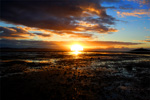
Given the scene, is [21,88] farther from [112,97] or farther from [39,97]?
[112,97]

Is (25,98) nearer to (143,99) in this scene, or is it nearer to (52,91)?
(52,91)

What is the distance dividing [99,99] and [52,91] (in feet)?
14.9

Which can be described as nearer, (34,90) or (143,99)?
(143,99)

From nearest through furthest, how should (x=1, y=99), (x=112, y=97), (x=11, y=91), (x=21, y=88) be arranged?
(x=1, y=99) < (x=112, y=97) < (x=11, y=91) < (x=21, y=88)

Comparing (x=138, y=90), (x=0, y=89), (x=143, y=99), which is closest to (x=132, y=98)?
(x=143, y=99)

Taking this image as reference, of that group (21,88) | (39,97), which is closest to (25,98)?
(39,97)

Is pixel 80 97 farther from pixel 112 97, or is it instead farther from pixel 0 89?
pixel 0 89

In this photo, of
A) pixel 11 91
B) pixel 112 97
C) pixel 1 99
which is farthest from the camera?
pixel 11 91

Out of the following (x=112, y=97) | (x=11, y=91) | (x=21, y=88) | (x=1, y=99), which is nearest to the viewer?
(x=1, y=99)

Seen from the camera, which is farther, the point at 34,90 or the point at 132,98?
the point at 34,90

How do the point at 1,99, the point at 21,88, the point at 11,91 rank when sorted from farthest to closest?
the point at 21,88, the point at 11,91, the point at 1,99

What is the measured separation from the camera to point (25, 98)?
856 cm

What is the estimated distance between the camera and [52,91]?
9977 millimetres

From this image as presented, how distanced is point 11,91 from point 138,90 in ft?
42.2
